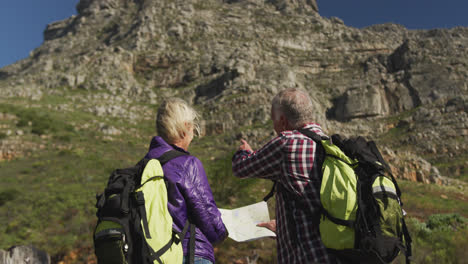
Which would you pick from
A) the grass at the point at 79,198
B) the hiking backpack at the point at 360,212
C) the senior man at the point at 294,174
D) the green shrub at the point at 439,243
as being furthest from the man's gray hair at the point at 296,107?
the grass at the point at 79,198

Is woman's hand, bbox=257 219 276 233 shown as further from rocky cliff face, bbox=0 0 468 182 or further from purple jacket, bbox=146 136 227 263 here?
rocky cliff face, bbox=0 0 468 182

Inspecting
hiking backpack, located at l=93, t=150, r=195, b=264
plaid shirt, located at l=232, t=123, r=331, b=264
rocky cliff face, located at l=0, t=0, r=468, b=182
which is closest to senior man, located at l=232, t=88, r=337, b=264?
plaid shirt, located at l=232, t=123, r=331, b=264

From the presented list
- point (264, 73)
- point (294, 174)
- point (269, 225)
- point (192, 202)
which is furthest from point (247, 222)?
point (264, 73)

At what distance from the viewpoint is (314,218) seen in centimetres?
147

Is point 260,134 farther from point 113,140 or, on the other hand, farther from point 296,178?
point 296,178

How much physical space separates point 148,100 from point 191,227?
4082cm

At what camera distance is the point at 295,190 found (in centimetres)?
153

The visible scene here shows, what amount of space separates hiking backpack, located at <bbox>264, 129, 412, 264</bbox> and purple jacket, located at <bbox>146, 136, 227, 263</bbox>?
0.76 metres

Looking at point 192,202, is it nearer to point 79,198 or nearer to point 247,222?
point 247,222

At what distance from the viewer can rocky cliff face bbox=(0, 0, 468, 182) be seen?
2995 centimetres

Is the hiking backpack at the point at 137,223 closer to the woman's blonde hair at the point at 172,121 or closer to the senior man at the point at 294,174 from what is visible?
the woman's blonde hair at the point at 172,121

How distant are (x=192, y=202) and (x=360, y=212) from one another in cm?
105

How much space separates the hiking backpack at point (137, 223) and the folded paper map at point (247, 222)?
1.71 feet

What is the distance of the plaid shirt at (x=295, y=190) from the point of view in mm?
1481
